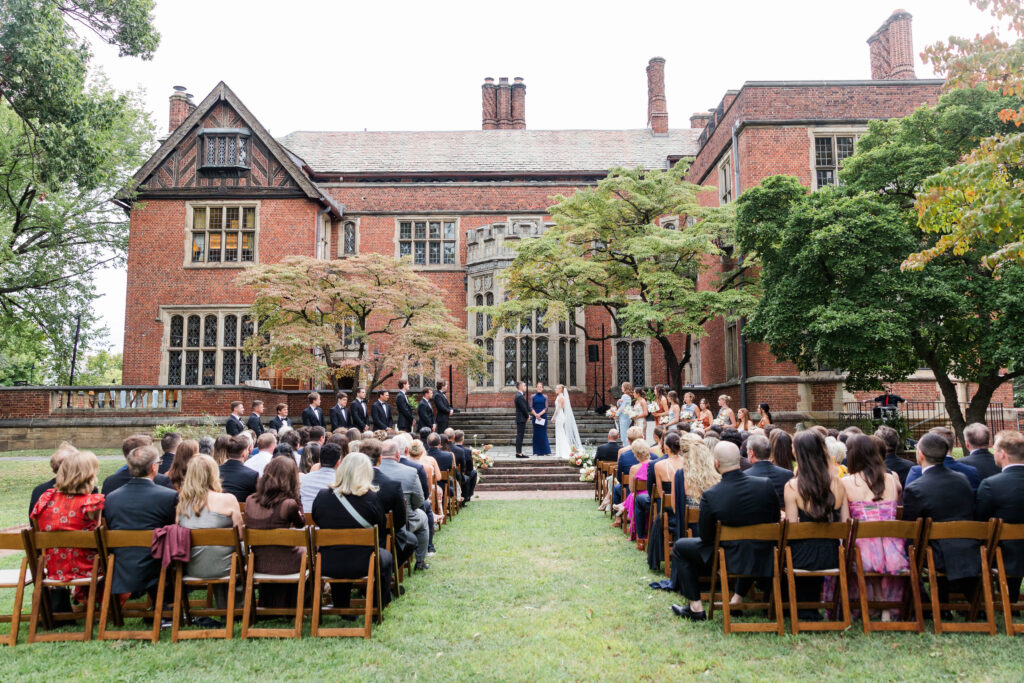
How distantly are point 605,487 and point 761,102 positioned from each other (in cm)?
1283

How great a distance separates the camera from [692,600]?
216 inches

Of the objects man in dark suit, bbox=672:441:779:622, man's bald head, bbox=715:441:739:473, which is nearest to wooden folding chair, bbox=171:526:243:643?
man in dark suit, bbox=672:441:779:622

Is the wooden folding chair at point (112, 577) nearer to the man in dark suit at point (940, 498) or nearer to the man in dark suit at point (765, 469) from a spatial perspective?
the man in dark suit at point (765, 469)

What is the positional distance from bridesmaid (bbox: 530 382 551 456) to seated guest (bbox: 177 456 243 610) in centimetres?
1156

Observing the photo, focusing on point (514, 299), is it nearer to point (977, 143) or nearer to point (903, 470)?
point (977, 143)

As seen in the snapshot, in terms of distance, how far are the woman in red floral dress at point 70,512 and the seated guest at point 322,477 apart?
157 cm

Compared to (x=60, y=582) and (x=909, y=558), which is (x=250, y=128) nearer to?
(x=60, y=582)

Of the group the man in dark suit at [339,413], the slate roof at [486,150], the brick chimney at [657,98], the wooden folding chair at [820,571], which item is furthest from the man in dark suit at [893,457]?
the brick chimney at [657,98]

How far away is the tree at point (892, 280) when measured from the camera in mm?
13148

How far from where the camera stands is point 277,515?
534cm

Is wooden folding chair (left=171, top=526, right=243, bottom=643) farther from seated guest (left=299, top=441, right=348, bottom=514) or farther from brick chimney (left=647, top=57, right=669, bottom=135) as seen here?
brick chimney (left=647, top=57, right=669, bottom=135)

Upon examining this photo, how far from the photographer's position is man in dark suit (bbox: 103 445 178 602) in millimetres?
5129

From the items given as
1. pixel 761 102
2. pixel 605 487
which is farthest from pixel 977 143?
pixel 605 487

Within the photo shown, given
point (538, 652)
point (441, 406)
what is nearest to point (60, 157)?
point (441, 406)
